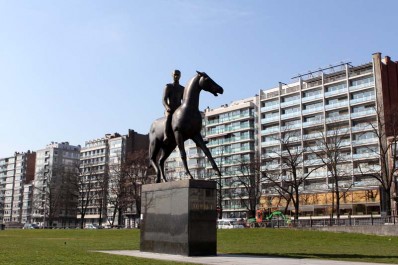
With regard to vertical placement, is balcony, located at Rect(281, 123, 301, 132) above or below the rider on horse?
above

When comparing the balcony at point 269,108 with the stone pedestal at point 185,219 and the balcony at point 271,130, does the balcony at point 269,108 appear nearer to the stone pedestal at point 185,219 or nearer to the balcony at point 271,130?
the balcony at point 271,130

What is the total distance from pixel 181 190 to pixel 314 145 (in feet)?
272

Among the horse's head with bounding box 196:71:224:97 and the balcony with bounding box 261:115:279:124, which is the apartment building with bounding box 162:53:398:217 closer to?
the balcony with bounding box 261:115:279:124

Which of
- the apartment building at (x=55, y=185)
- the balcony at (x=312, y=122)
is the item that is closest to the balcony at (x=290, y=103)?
the balcony at (x=312, y=122)

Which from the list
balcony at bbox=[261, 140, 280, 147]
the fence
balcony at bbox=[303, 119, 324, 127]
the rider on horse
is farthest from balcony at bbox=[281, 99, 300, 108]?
the rider on horse

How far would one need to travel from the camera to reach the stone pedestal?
1645cm

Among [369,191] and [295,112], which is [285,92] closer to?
[295,112]

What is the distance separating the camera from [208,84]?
18.2 metres

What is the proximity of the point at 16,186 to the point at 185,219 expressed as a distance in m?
180

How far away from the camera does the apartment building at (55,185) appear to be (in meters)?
111

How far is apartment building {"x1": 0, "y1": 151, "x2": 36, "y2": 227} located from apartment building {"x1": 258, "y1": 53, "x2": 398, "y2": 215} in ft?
337

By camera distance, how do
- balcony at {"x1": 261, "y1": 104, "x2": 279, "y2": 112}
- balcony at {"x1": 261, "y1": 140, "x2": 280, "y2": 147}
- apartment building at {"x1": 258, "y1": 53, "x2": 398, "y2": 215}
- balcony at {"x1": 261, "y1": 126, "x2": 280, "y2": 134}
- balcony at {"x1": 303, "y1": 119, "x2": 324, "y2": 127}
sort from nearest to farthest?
apartment building at {"x1": 258, "y1": 53, "x2": 398, "y2": 215} < balcony at {"x1": 303, "y1": 119, "x2": 324, "y2": 127} < balcony at {"x1": 261, "y1": 140, "x2": 280, "y2": 147} < balcony at {"x1": 261, "y1": 126, "x2": 280, "y2": 134} < balcony at {"x1": 261, "y1": 104, "x2": 279, "y2": 112}

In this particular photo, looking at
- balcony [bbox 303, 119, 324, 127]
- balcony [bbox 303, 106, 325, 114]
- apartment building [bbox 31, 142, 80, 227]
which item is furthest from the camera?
apartment building [bbox 31, 142, 80, 227]

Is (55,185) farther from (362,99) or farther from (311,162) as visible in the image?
(362,99)
